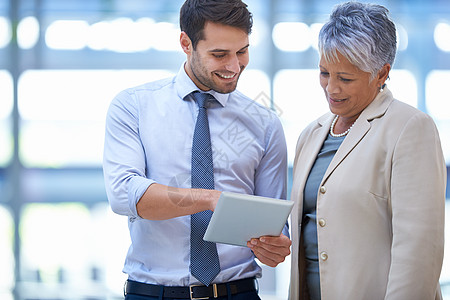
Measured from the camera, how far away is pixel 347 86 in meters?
1.55

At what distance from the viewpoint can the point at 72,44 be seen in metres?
3.35

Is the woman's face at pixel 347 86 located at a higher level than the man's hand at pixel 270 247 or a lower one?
higher

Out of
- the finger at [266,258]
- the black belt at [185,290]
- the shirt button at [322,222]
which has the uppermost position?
the shirt button at [322,222]

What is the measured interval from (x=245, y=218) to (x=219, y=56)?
62 centimetres

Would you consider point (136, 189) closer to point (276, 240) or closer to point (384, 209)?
point (276, 240)

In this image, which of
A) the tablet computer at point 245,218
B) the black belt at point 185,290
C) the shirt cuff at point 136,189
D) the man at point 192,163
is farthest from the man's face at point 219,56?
the black belt at point 185,290

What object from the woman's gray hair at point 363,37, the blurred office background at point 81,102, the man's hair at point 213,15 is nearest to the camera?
the woman's gray hair at point 363,37

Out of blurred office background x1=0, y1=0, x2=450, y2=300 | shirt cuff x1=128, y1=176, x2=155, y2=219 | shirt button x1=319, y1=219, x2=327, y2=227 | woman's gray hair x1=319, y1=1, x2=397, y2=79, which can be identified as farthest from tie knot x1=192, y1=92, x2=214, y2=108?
blurred office background x1=0, y1=0, x2=450, y2=300

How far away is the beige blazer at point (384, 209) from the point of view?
1.35 m

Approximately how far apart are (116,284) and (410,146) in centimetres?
241

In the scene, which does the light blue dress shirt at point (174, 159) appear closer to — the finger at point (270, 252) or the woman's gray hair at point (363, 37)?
the finger at point (270, 252)

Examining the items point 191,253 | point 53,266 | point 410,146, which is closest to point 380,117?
point 410,146

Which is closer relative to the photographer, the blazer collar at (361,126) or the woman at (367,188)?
the woman at (367,188)

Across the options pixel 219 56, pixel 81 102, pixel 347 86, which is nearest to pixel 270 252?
pixel 347 86
